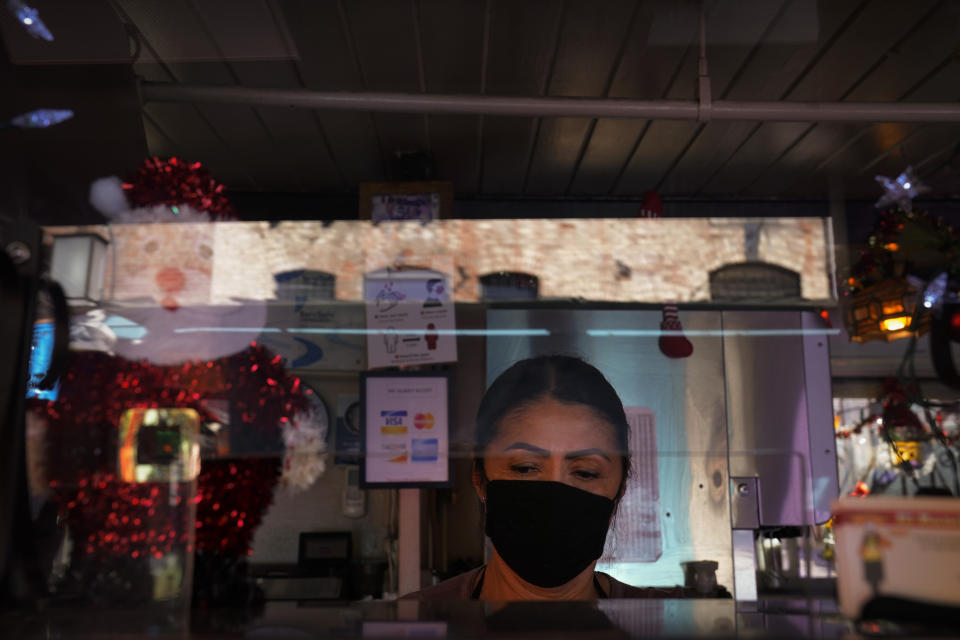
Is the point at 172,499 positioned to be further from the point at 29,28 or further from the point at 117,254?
the point at 29,28

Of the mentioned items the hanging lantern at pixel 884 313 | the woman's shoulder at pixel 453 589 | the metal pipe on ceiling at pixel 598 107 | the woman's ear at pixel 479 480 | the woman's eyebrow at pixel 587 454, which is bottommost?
the woman's shoulder at pixel 453 589

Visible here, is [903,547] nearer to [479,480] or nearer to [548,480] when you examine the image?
[548,480]

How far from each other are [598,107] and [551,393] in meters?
0.78

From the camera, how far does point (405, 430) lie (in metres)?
1.87

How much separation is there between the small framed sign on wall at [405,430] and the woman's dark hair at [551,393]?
0.49 feet

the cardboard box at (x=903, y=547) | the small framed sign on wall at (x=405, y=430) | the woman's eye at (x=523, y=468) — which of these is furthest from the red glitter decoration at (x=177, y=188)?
the cardboard box at (x=903, y=547)

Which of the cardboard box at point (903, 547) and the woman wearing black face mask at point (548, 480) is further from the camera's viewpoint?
the woman wearing black face mask at point (548, 480)

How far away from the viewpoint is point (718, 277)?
2033mm

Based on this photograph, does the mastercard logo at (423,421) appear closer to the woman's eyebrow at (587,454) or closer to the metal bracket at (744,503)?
the woman's eyebrow at (587,454)

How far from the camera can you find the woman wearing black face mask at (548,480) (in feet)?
4.66

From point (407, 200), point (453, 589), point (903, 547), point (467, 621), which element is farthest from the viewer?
point (407, 200)

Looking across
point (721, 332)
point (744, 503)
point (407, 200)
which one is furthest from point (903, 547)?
point (407, 200)

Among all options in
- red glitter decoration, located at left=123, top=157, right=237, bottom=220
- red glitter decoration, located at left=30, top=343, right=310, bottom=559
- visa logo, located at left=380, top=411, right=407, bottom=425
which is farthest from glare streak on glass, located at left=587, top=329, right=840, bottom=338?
red glitter decoration, located at left=123, top=157, right=237, bottom=220

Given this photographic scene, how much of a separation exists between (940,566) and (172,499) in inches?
51.1
